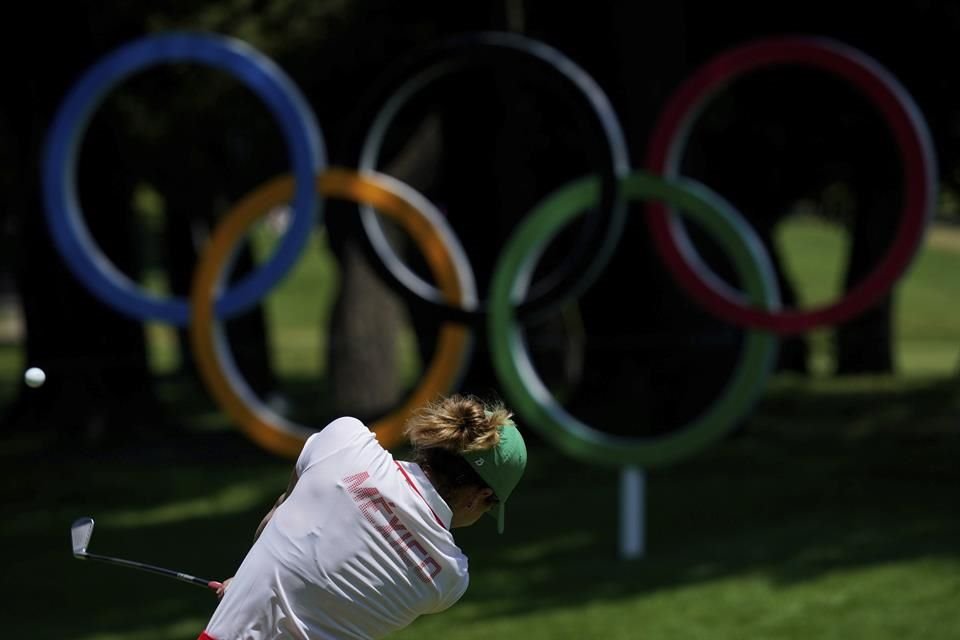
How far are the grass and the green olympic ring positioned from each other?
3.01ft

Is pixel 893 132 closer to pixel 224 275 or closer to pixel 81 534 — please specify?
pixel 224 275

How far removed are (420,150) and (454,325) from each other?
7626 mm

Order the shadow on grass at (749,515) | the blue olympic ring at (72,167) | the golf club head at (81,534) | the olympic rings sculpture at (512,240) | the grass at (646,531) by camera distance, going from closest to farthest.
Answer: the golf club head at (81,534) → the grass at (646,531) → the olympic rings sculpture at (512,240) → the blue olympic ring at (72,167) → the shadow on grass at (749,515)

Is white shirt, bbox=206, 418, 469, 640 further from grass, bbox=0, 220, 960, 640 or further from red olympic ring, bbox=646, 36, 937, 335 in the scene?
red olympic ring, bbox=646, 36, 937, 335

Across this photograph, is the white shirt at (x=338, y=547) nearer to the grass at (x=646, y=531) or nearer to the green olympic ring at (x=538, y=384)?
the grass at (x=646, y=531)

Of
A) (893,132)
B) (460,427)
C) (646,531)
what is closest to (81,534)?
(460,427)

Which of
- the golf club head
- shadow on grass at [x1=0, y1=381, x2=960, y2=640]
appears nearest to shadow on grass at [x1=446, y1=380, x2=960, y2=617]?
shadow on grass at [x1=0, y1=381, x2=960, y2=640]

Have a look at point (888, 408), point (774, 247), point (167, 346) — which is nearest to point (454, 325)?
point (888, 408)

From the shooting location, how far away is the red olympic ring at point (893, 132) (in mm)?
10273

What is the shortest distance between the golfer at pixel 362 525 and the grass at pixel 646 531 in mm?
5916

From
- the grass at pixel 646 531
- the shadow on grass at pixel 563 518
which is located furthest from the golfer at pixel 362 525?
the shadow on grass at pixel 563 518

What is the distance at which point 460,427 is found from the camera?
3758mm

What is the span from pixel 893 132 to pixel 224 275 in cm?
470

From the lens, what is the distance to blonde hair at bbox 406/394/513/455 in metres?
3.75
